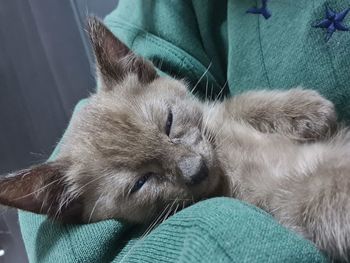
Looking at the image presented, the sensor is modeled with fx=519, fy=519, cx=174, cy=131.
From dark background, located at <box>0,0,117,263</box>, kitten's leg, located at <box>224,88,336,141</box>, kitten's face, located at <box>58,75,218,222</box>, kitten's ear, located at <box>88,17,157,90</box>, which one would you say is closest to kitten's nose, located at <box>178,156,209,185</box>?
kitten's face, located at <box>58,75,218,222</box>

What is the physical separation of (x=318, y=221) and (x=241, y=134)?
31 centimetres

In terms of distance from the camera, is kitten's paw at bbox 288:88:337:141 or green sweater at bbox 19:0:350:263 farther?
kitten's paw at bbox 288:88:337:141

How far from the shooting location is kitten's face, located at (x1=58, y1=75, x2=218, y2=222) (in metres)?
1.05

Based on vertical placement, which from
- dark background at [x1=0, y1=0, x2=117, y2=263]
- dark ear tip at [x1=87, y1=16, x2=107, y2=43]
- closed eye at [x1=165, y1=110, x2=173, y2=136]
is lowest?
dark background at [x1=0, y1=0, x2=117, y2=263]

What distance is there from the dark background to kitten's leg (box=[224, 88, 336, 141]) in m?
1.14

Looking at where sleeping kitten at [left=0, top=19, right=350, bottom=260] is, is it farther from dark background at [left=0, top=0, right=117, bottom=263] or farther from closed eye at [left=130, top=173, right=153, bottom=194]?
dark background at [left=0, top=0, right=117, bottom=263]

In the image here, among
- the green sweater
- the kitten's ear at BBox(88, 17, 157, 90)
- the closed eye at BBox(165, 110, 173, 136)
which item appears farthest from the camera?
the kitten's ear at BBox(88, 17, 157, 90)

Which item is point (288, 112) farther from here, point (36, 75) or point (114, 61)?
point (36, 75)

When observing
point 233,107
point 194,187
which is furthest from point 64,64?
point 194,187

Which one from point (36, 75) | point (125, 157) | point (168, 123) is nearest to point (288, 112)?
point (168, 123)

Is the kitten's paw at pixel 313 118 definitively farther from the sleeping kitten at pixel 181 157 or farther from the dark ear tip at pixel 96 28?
the dark ear tip at pixel 96 28

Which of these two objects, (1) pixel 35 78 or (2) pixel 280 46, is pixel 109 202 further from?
(1) pixel 35 78

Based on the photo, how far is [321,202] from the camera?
34.9 inches

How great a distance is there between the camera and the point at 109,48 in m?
1.29
